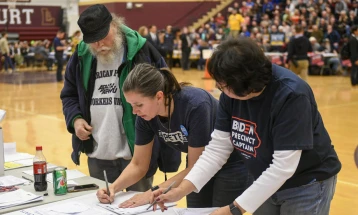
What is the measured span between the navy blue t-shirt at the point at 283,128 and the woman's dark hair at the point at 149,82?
0.35 m

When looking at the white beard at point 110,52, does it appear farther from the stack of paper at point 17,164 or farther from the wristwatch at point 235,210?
the wristwatch at point 235,210

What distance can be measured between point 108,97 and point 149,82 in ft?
2.78

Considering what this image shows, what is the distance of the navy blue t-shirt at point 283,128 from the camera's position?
72.4 inches

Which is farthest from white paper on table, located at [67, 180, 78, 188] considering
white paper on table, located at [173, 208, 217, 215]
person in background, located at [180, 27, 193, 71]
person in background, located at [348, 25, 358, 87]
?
person in background, located at [180, 27, 193, 71]

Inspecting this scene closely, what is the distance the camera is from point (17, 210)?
2.41 m

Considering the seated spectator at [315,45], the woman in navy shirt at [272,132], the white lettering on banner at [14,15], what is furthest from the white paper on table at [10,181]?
the white lettering on banner at [14,15]

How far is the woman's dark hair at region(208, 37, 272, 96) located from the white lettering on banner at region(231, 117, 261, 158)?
0.64 ft

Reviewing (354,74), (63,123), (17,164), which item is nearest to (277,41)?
(354,74)

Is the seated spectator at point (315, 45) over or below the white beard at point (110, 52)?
below

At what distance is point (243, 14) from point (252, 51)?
69.4 ft

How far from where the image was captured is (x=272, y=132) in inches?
75.0

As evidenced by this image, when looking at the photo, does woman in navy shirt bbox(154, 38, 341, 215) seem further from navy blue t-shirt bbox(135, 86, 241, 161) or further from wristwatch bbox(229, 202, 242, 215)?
navy blue t-shirt bbox(135, 86, 241, 161)

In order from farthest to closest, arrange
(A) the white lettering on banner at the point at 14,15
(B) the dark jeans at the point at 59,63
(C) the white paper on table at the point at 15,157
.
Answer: (A) the white lettering on banner at the point at 14,15
(B) the dark jeans at the point at 59,63
(C) the white paper on table at the point at 15,157

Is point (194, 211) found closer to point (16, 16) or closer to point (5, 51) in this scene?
point (5, 51)
